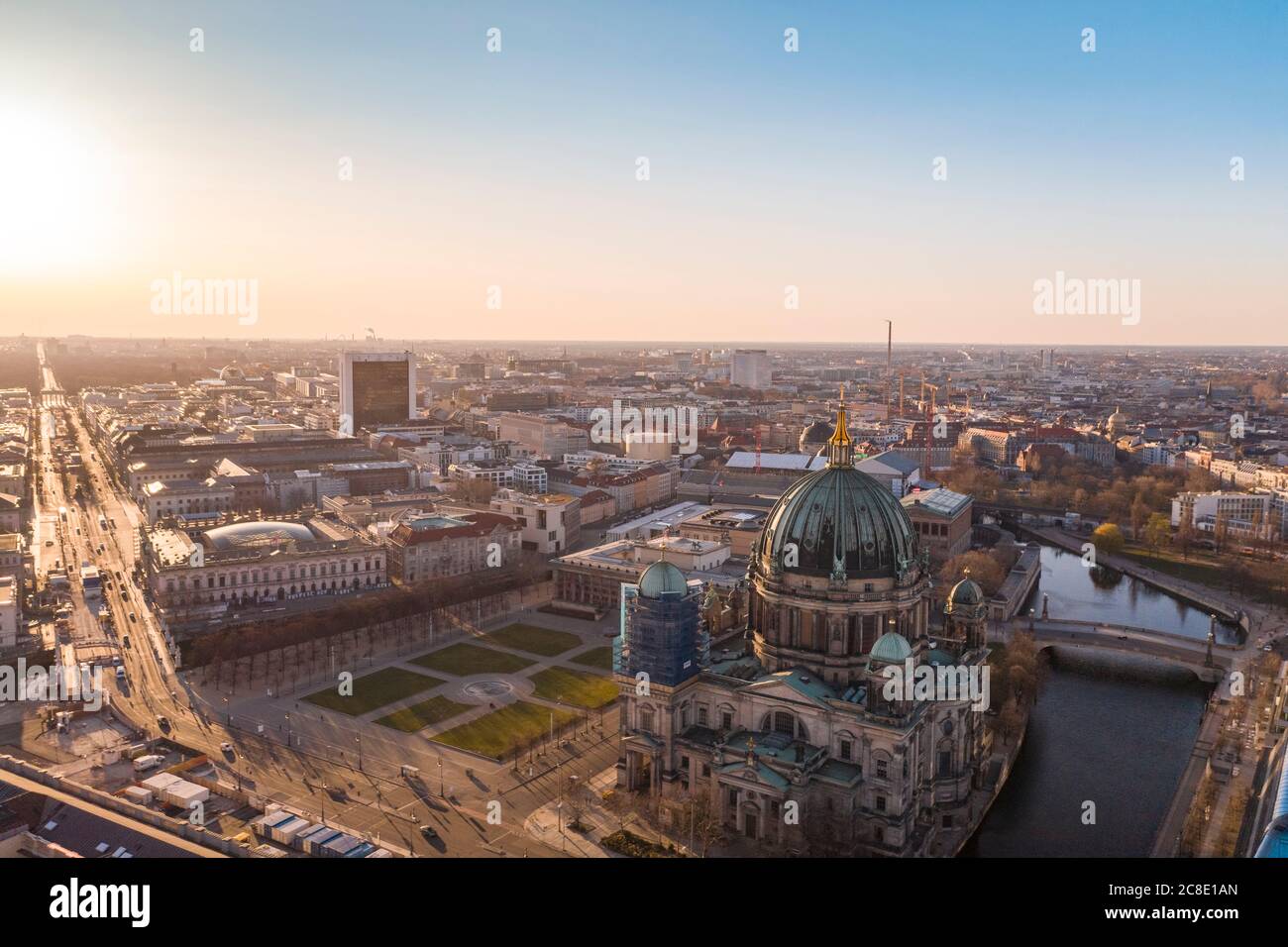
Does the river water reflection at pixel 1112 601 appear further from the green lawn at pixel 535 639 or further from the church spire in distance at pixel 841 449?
the church spire in distance at pixel 841 449

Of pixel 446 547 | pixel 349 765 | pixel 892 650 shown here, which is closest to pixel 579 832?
pixel 349 765

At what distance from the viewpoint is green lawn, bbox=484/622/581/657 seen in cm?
5306

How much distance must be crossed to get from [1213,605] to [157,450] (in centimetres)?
9355

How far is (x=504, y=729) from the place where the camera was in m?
42.0

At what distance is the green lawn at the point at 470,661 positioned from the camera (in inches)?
1954

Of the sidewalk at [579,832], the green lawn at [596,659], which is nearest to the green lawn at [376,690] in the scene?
the green lawn at [596,659]

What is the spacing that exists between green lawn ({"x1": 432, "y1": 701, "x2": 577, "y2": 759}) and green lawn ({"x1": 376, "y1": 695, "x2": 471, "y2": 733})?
133cm

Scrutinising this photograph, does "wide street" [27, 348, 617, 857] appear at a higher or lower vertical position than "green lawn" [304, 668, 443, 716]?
lower

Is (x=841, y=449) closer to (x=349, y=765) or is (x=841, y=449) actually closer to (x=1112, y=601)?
(x=349, y=765)

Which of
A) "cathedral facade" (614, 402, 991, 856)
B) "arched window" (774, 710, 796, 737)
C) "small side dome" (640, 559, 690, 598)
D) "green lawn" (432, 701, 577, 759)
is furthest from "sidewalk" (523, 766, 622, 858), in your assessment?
"small side dome" (640, 559, 690, 598)

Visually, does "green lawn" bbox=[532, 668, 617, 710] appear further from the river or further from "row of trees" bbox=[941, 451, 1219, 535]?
"row of trees" bbox=[941, 451, 1219, 535]

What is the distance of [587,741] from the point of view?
4100 cm

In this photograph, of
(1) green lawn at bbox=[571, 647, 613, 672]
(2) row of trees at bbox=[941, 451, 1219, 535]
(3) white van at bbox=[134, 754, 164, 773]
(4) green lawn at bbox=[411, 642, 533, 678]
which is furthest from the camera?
(2) row of trees at bbox=[941, 451, 1219, 535]
